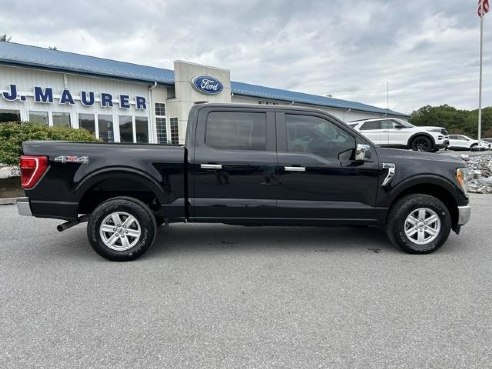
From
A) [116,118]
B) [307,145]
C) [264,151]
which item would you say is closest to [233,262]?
[264,151]

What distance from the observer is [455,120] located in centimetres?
7475

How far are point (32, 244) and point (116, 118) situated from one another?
1604 centimetres

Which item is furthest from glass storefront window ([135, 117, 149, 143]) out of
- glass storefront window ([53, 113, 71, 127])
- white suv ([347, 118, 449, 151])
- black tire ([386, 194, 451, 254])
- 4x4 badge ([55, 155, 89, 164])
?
black tire ([386, 194, 451, 254])

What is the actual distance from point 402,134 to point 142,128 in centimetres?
1436

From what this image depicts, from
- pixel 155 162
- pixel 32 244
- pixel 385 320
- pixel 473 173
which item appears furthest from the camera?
pixel 473 173

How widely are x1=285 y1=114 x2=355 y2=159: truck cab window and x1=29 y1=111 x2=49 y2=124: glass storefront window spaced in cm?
1601

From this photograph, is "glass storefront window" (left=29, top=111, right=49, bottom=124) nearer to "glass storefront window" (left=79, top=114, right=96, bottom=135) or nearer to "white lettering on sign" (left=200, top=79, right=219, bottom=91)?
"glass storefront window" (left=79, top=114, right=96, bottom=135)

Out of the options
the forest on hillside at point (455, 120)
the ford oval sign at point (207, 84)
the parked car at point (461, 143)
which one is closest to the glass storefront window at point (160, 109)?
the ford oval sign at point (207, 84)

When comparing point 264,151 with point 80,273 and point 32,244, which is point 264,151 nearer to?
point 80,273

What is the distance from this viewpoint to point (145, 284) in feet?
12.5

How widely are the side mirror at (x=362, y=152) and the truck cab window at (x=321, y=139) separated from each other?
5.2 inches

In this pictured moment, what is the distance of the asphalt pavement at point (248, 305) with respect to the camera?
8.38 feet

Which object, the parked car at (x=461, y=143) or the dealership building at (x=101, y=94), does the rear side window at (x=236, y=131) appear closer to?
the dealership building at (x=101, y=94)

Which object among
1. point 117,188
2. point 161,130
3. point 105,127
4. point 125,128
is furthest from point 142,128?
point 117,188
